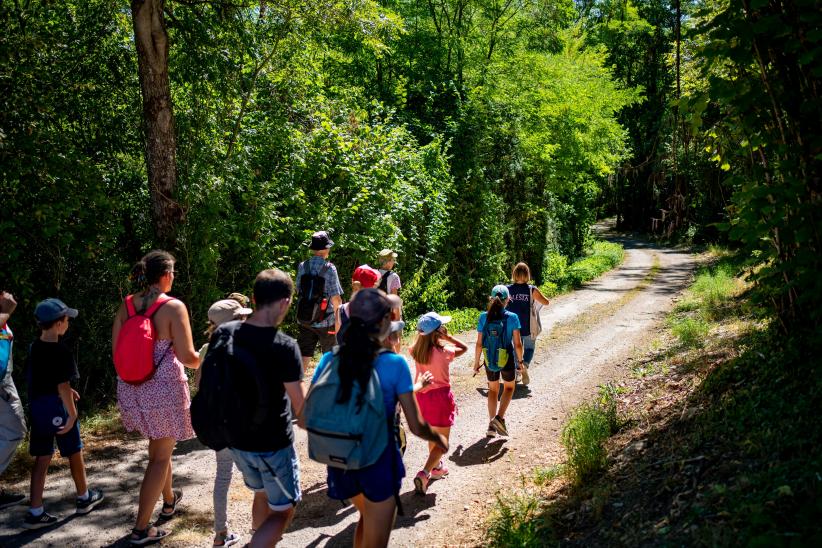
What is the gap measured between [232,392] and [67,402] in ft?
7.19

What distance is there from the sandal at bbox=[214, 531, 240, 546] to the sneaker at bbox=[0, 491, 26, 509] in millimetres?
2190

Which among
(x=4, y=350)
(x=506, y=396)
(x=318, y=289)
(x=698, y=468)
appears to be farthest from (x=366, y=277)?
Result: (x=698, y=468)

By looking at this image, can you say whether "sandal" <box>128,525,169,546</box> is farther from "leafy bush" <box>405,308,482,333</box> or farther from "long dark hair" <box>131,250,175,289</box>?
"leafy bush" <box>405,308,482,333</box>

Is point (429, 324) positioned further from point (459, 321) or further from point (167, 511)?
point (459, 321)

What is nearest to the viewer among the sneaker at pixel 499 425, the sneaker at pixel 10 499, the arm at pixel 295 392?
the arm at pixel 295 392

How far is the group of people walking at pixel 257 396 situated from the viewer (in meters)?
3.21

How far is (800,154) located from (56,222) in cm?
797

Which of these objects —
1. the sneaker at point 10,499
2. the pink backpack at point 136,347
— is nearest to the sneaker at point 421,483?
the pink backpack at point 136,347

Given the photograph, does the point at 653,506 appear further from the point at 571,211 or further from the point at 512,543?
the point at 571,211

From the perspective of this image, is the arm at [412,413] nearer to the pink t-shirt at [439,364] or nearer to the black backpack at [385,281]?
the pink t-shirt at [439,364]

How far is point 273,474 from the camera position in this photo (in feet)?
11.7

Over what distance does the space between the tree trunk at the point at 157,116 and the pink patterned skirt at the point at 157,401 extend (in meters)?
4.82

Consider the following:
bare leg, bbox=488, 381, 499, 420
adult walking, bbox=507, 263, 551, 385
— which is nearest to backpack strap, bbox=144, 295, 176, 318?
bare leg, bbox=488, 381, 499, 420

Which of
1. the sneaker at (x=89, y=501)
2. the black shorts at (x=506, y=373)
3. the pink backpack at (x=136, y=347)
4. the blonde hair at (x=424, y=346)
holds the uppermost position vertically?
the pink backpack at (x=136, y=347)
